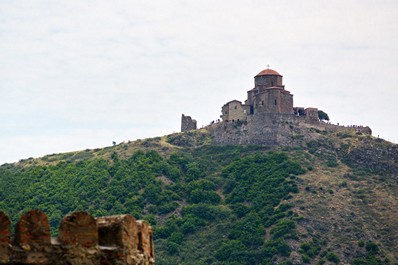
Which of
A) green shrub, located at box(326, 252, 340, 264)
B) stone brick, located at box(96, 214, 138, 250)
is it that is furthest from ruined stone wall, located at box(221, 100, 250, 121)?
stone brick, located at box(96, 214, 138, 250)

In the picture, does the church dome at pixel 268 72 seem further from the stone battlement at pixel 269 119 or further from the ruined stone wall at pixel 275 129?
the ruined stone wall at pixel 275 129

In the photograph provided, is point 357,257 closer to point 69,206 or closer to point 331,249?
point 331,249

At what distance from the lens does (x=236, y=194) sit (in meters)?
120

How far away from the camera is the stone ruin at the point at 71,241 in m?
11.3

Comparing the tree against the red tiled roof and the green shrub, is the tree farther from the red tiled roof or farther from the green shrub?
the green shrub

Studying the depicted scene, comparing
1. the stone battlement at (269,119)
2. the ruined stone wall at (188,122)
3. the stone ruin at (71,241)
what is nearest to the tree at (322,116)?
the stone battlement at (269,119)

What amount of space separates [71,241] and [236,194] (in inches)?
4281

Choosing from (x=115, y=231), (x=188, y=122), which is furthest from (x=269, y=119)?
(x=115, y=231)

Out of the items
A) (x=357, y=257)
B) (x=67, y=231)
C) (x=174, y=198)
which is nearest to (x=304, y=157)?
(x=174, y=198)

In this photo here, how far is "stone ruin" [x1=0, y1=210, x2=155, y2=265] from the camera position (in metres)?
11.3

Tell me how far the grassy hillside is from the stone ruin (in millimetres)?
87480

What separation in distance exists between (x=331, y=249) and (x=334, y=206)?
9.66 meters

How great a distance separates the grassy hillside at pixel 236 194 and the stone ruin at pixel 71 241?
8748 centimetres

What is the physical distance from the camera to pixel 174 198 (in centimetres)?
12094
